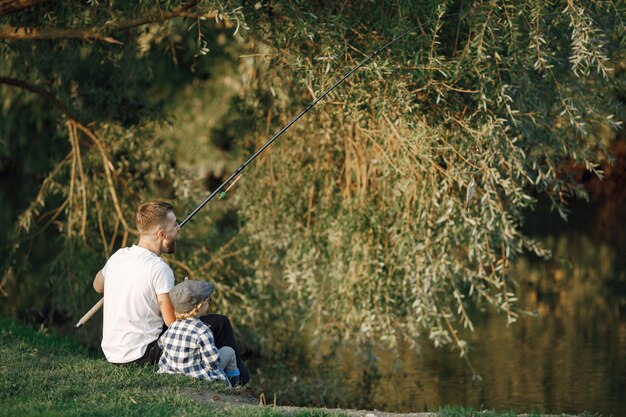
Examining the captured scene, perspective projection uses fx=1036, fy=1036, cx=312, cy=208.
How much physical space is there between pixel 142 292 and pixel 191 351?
44cm

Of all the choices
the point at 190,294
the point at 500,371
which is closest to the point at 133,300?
the point at 190,294

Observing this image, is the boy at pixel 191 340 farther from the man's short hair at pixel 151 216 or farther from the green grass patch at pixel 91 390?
the man's short hair at pixel 151 216

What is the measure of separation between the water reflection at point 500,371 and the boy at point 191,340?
11.6 feet

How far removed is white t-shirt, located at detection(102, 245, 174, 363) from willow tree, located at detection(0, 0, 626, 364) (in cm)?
170

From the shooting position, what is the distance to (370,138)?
8.34 metres

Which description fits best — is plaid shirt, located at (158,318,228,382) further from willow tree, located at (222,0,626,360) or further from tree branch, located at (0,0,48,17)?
tree branch, located at (0,0,48,17)

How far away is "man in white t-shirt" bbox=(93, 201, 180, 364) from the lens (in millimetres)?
5656

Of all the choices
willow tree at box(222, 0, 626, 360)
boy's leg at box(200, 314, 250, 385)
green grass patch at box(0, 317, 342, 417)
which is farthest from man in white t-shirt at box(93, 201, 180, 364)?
willow tree at box(222, 0, 626, 360)

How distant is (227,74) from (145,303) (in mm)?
10488

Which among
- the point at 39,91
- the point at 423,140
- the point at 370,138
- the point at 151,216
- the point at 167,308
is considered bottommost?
the point at 167,308

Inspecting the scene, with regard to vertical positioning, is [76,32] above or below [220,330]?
above

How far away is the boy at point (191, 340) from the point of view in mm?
5457

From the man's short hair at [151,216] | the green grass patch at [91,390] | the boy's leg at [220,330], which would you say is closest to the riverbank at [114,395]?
the green grass patch at [91,390]

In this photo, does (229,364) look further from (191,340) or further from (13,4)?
(13,4)
